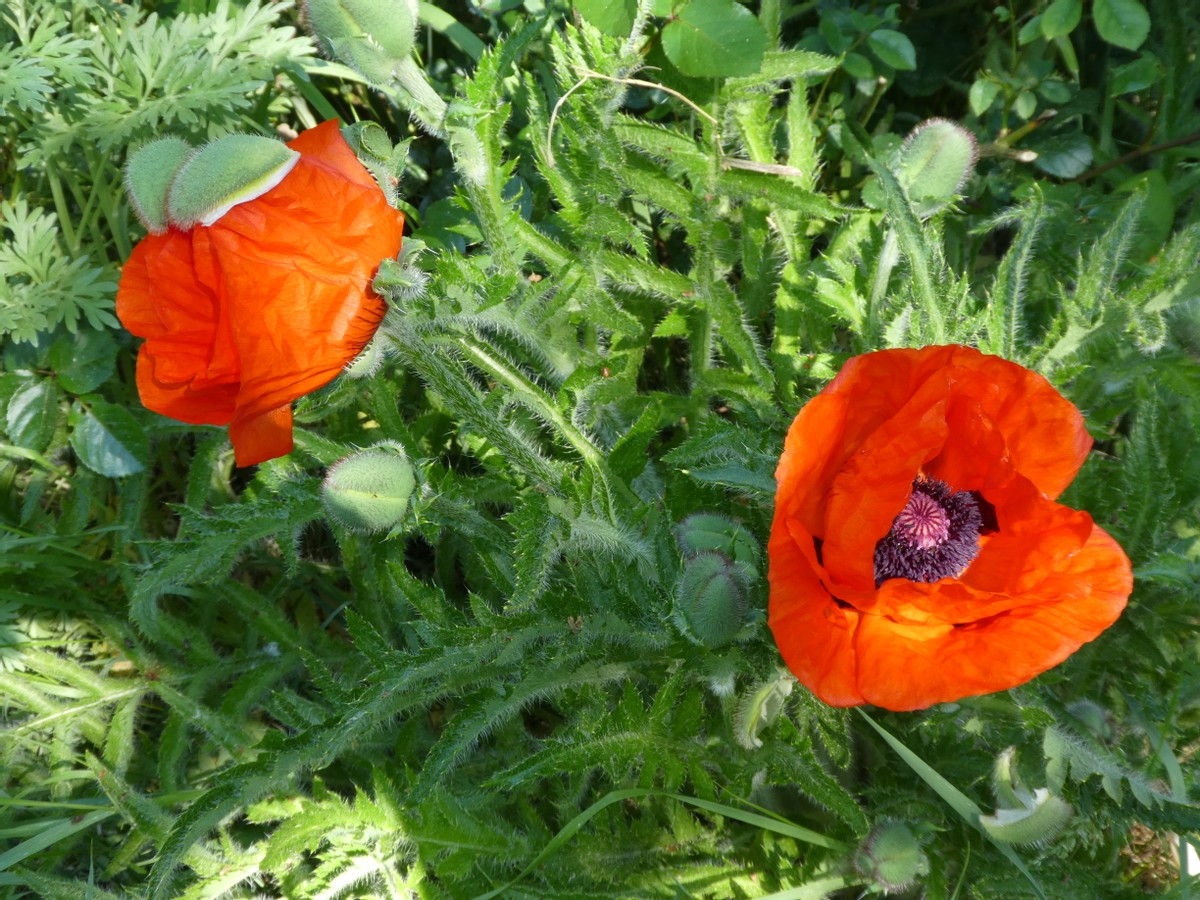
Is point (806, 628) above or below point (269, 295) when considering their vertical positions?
below

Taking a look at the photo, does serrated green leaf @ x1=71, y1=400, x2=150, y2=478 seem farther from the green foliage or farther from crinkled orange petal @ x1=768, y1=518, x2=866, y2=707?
crinkled orange petal @ x1=768, y1=518, x2=866, y2=707

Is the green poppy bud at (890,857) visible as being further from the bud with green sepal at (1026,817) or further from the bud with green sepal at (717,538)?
the bud with green sepal at (717,538)

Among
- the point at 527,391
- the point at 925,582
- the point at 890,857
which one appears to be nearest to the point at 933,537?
the point at 925,582

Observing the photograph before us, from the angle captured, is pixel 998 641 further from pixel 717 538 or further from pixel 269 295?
pixel 269 295

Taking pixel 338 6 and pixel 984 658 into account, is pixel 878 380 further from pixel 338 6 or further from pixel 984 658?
pixel 338 6

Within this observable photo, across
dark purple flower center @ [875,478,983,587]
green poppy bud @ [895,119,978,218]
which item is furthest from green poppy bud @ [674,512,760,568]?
green poppy bud @ [895,119,978,218]

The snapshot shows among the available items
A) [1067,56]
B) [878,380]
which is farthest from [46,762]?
[1067,56]
